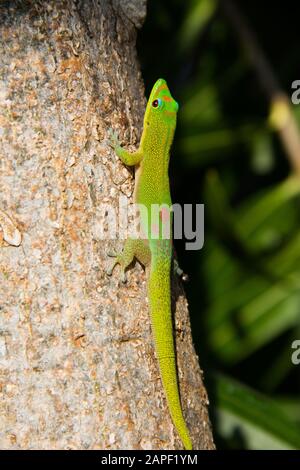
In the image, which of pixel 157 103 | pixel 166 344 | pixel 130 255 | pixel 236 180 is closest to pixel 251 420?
pixel 166 344

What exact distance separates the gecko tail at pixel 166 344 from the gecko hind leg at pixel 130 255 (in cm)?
8

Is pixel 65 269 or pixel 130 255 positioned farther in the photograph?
pixel 130 255

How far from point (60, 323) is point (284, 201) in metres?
2.52

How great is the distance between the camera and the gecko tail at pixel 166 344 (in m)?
2.04

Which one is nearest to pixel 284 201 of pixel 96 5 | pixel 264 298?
pixel 264 298

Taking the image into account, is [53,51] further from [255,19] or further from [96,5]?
[255,19]

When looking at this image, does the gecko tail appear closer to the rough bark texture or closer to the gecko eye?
the rough bark texture

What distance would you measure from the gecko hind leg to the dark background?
4.04 feet

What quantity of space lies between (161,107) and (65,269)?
50.5 inches

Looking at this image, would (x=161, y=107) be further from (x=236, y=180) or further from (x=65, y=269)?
(x=236, y=180)

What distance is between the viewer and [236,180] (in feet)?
15.7

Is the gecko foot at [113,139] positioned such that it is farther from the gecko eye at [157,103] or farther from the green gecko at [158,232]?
the gecko eye at [157,103]

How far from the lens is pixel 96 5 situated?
2273 millimetres

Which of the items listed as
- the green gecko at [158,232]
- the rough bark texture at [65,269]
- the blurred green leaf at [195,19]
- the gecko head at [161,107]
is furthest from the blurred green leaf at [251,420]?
the blurred green leaf at [195,19]
